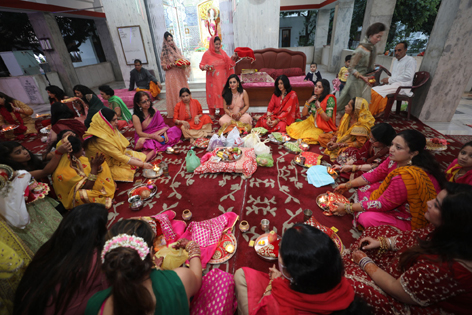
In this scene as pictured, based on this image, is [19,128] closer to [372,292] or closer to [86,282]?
[86,282]

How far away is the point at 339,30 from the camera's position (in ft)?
36.7

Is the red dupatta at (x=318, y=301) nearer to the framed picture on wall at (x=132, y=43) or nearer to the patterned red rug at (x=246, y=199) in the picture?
the patterned red rug at (x=246, y=199)

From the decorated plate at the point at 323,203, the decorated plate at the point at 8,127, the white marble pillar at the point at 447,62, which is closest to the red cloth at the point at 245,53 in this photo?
the white marble pillar at the point at 447,62

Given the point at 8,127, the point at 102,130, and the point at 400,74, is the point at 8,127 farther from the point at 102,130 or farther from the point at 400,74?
the point at 400,74

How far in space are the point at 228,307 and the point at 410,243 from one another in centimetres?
159

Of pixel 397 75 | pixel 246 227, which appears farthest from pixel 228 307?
pixel 397 75

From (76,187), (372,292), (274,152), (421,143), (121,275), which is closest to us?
(121,275)

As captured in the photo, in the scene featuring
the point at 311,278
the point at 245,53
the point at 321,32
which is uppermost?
the point at 321,32

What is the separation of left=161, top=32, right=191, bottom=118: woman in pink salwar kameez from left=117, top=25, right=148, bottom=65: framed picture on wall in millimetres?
3304

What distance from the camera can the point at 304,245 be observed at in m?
1.15

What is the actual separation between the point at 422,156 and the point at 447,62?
15.9 feet

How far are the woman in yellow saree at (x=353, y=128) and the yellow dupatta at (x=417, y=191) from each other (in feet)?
5.29

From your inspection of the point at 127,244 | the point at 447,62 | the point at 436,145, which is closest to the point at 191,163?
the point at 127,244

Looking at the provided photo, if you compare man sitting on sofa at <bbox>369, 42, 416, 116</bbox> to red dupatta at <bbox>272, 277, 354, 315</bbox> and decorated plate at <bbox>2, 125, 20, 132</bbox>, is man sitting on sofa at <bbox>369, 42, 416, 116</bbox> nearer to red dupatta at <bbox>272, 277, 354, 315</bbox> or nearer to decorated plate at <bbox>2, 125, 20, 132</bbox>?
red dupatta at <bbox>272, 277, 354, 315</bbox>
